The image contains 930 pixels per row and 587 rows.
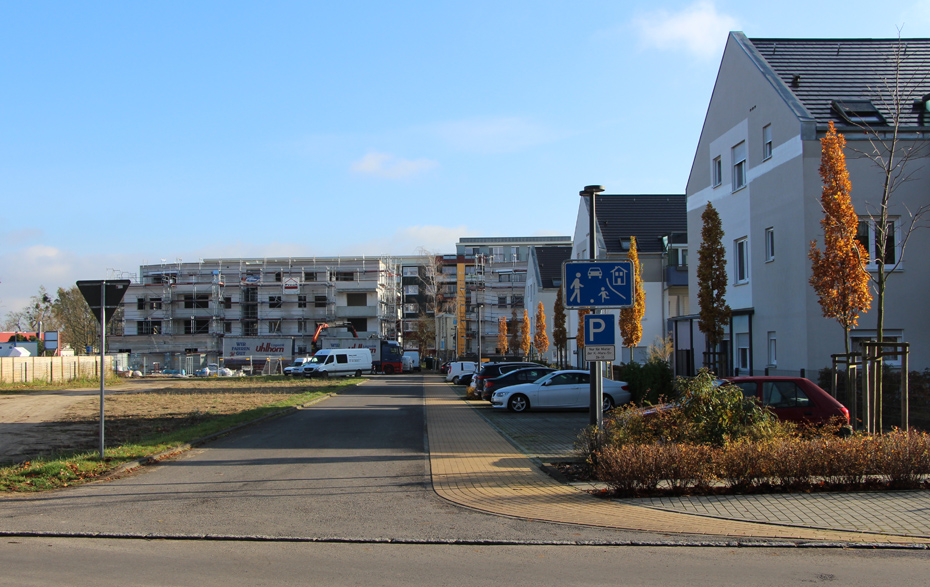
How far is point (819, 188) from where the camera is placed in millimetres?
20062

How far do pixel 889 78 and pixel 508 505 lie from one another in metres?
21.3

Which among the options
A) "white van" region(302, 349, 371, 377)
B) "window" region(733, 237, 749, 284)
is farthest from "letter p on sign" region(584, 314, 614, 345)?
"white van" region(302, 349, 371, 377)

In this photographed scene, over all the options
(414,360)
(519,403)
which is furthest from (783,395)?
(414,360)

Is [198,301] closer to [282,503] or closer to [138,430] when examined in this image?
[138,430]

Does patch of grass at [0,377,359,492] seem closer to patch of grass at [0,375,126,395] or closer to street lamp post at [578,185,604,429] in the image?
street lamp post at [578,185,604,429]

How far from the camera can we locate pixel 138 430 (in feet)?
59.2

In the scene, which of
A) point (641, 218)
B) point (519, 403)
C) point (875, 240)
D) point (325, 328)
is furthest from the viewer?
point (325, 328)

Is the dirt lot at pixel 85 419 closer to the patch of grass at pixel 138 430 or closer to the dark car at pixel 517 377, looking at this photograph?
the patch of grass at pixel 138 430

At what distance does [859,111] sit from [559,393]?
1200cm

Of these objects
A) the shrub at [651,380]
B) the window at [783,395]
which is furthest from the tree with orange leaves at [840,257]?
the shrub at [651,380]

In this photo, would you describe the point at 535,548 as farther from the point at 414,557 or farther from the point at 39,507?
the point at 39,507

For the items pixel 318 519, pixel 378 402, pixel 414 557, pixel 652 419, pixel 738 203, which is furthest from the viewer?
pixel 378 402

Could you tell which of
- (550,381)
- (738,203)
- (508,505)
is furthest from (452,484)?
(738,203)

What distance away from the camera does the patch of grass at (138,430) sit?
10.6 m
